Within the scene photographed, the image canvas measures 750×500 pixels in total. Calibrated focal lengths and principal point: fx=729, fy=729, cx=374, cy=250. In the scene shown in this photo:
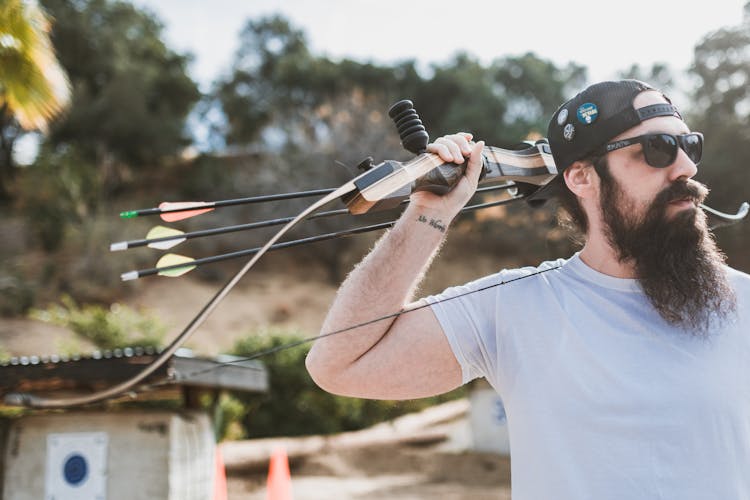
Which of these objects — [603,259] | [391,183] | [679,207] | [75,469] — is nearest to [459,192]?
[391,183]

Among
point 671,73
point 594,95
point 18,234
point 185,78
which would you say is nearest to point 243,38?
point 185,78

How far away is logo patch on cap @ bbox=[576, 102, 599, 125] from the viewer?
194cm

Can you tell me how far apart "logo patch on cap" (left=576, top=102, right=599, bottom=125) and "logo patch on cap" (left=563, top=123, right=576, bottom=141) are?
0.03 meters

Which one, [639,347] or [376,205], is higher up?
[376,205]

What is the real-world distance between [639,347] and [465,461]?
11743 millimetres

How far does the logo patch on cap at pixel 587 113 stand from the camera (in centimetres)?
194

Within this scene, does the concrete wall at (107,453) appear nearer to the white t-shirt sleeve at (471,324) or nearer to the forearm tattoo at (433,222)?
the white t-shirt sleeve at (471,324)

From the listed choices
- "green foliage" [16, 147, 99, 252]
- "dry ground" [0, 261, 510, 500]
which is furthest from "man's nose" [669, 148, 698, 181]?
"green foliage" [16, 147, 99, 252]

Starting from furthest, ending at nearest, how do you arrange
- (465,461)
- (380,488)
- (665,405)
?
1. (465,461)
2. (380,488)
3. (665,405)

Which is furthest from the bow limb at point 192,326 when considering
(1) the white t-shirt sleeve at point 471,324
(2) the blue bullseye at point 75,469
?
(2) the blue bullseye at point 75,469

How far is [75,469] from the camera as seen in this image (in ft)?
18.7

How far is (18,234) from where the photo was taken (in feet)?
78.5

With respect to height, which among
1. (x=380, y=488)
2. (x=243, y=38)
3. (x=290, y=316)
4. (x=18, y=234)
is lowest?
(x=380, y=488)

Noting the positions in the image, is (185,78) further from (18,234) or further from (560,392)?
(560,392)
